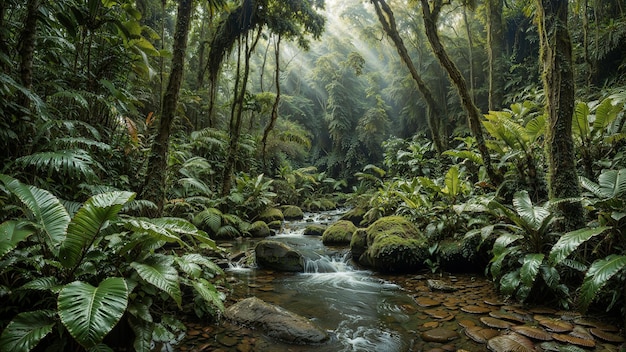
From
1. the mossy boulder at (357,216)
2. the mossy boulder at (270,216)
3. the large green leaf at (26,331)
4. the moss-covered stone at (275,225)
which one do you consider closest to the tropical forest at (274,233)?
the large green leaf at (26,331)

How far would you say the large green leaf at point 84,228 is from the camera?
6.60 ft

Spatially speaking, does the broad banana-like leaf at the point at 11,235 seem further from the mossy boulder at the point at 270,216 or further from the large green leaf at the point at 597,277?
the mossy boulder at the point at 270,216

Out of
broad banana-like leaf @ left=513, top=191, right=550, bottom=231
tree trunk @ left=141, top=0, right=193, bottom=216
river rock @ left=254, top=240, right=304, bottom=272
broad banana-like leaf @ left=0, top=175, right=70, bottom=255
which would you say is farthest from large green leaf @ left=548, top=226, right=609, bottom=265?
tree trunk @ left=141, top=0, right=193, bottom=216

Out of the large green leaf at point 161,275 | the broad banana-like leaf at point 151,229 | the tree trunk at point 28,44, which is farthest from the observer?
the tree trunk at point 28,44

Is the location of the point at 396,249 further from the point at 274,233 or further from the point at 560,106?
the point at 274,233

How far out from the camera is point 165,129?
4.46 metres

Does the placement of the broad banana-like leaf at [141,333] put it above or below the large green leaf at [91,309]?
below

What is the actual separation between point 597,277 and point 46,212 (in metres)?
4.17

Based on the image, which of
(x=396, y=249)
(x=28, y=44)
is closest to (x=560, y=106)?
(x=396, y=249)

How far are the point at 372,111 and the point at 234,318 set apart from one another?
49.7 feet

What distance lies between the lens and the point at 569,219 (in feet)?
10.7

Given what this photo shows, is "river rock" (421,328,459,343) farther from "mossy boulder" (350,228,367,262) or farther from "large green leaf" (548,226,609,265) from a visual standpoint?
"mossy boulder" (350,228,367,262)

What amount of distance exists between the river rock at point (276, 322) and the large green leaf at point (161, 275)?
0.96 metres

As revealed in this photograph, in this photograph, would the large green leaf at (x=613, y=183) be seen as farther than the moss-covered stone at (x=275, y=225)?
No
